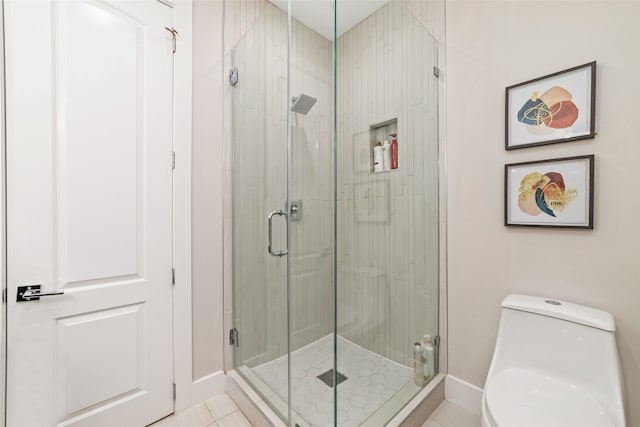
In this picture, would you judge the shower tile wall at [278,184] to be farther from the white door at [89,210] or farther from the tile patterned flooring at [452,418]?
the tile patterned flooring at [452,418]

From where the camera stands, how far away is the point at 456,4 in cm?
165

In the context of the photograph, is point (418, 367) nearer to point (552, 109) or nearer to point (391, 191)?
point (391, 191)

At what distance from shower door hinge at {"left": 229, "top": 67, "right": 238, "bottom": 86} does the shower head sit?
2.43 ft

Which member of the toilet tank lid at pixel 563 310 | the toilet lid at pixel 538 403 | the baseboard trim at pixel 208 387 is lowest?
the baseboard trim at pixel 208 387

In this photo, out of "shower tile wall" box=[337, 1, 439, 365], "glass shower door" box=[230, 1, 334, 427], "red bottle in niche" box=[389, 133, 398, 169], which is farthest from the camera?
"red bottle in niche" box=[389, 133, 398, 169]

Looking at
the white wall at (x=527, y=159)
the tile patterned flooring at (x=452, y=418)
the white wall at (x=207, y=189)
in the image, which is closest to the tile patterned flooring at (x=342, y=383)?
the tile patterned flooring at (x=452, y=418)

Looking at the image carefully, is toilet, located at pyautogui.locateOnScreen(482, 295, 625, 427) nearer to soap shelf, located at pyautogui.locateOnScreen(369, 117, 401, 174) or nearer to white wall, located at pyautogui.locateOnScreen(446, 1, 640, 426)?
white wall, located at pyautogui.locateOnScreen(446, 1, 640, 426)

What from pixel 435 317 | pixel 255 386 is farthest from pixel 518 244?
pixel 255 386

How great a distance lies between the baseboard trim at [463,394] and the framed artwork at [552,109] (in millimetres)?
1424

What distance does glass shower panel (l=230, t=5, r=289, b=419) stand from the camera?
1.31 m

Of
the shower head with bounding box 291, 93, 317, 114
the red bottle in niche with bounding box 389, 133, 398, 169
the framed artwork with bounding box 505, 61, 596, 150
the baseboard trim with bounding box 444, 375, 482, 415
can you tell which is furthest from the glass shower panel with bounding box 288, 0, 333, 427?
the framed artwork with bounding box 505, 61, 596, 150

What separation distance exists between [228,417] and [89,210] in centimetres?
137

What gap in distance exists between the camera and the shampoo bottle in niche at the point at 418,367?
1.57 metres

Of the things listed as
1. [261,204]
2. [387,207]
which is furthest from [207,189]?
[387,207]
